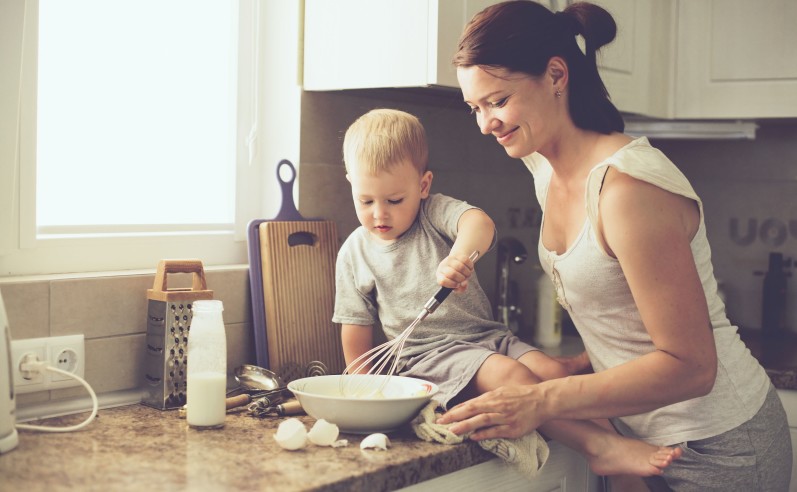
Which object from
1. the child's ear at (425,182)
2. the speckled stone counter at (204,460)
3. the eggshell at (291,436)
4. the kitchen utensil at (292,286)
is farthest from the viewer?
the kitchen utensil at (292,286)

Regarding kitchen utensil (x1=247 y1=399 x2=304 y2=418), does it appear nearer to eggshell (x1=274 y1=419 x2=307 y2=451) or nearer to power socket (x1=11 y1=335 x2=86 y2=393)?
eggshell (x1=274 y1=419 x2=307 y2=451)

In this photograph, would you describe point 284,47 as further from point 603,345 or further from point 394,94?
point 603,345

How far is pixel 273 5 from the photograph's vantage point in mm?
1899

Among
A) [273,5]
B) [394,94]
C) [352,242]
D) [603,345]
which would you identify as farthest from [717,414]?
[273,5]

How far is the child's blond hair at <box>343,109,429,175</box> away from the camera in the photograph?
154cm

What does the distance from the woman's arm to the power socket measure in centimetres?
61

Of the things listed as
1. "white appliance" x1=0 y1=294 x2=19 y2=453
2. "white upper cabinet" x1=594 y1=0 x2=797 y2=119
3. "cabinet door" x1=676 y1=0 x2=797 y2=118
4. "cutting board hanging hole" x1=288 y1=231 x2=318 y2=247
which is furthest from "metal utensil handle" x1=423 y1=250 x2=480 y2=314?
"cabinet door" x1=676 y1=0 x2=797 y2=118

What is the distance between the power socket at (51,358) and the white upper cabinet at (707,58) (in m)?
1.33

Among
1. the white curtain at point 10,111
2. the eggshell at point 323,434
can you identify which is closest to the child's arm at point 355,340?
the eggshell at point 323,434

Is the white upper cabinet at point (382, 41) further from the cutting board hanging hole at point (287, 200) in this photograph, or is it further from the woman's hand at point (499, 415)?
the woman's hand at point (499, 415)

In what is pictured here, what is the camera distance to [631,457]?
4.69 feet

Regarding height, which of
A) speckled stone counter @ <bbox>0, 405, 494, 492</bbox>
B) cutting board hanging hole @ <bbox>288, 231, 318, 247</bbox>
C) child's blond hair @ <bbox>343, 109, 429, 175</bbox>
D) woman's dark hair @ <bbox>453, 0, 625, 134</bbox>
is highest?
woman's dark hair @ <bbox>453, 0, 625, 134</bbox>

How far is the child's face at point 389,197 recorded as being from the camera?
1.55 m

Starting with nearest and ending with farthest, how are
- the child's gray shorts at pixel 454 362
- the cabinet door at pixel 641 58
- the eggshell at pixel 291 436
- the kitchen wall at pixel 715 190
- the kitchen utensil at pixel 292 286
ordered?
1. the eggshell at pixel 291 436
2. the child's gray shorts at pixel 454 362
3. the kitchen utensil at pixel 292 286
4. the cabinet door at pixel 641 58
5. the kitchen wall at pixel 715 190
